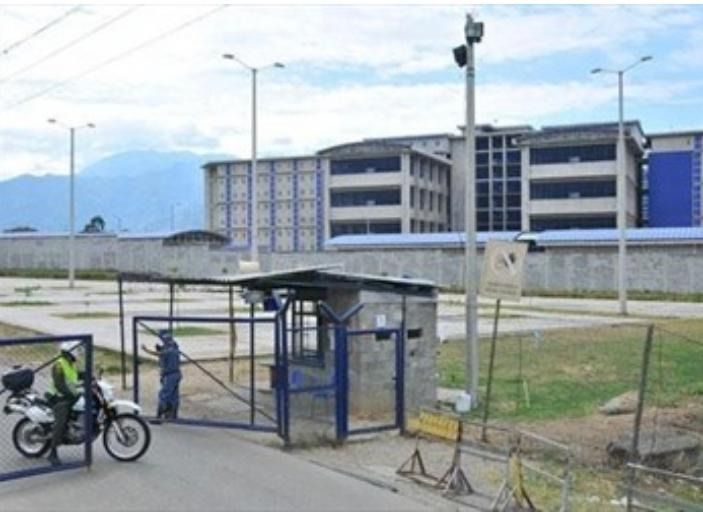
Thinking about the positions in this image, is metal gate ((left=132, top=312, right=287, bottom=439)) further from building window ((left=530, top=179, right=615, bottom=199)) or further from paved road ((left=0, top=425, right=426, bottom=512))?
building window ((left=530, top=179, right=615, bottom=199))

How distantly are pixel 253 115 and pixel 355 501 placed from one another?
42.0 meters

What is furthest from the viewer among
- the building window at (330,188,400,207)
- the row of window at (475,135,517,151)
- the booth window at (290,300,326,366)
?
the row of window at (475,135,517,151)

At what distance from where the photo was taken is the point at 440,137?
113 m

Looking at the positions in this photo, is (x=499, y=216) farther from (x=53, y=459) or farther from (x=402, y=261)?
(x=53, y=459)

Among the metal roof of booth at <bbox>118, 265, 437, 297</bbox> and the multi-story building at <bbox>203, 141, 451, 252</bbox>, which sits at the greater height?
the multi-story building at <bbox>203, 141, 451, 252</bbox>

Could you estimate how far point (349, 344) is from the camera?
52.5 ft

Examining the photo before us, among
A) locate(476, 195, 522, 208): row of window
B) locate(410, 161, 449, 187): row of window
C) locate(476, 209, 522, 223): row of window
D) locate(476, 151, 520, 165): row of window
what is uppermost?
locate(476, 151, 520, 165): row of window

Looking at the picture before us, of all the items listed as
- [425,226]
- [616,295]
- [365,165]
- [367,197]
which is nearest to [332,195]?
[367,197]

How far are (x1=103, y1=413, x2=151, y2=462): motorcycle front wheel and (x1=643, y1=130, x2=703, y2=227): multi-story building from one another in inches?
3586

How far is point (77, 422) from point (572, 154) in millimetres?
87631

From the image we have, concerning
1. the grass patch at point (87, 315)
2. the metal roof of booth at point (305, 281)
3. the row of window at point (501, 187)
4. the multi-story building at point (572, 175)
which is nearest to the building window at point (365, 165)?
the row of window at point (501, 187)

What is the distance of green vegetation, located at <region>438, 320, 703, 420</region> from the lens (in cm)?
1762

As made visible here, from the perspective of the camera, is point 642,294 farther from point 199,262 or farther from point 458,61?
point 458,61

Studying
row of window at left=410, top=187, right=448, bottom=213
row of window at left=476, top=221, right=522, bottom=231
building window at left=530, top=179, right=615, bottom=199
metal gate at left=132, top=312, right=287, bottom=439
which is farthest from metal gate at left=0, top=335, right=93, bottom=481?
row of window at left=476, top=221, right=522, bottom=231
